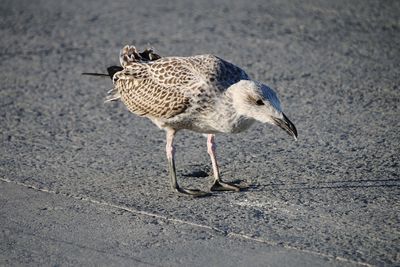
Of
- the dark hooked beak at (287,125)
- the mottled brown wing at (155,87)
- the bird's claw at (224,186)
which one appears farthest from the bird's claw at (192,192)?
the dark hooked beak at (287,125)

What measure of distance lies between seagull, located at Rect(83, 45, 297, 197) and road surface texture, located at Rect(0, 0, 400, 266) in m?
0.46

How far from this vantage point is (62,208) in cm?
607

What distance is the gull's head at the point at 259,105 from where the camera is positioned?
20.2 feet

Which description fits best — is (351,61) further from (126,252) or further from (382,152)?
(126,252)

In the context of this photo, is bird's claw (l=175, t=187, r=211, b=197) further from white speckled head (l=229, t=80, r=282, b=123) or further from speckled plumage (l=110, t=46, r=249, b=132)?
white speckled head (l=229, t=80, r=282, b=123)

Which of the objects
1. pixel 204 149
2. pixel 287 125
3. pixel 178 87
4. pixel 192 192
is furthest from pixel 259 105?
pixel 204 149

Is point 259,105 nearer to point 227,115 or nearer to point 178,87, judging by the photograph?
point 227,115

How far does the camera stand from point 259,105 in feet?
20.4

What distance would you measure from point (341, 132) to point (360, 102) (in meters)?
1.06

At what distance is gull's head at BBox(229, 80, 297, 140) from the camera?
616 centimetres

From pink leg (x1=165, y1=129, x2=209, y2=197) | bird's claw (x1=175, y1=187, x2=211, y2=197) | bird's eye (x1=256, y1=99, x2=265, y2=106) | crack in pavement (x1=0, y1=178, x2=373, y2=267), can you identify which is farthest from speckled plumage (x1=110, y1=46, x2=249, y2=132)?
crack in pavement (x1=0, y1=178, x2=373, y2=267)

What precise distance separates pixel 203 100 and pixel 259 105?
1.62 ft

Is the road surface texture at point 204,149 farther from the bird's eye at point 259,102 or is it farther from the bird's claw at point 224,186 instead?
the bird's eye at point 259,102

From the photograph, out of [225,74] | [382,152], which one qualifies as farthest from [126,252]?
[382,152]
